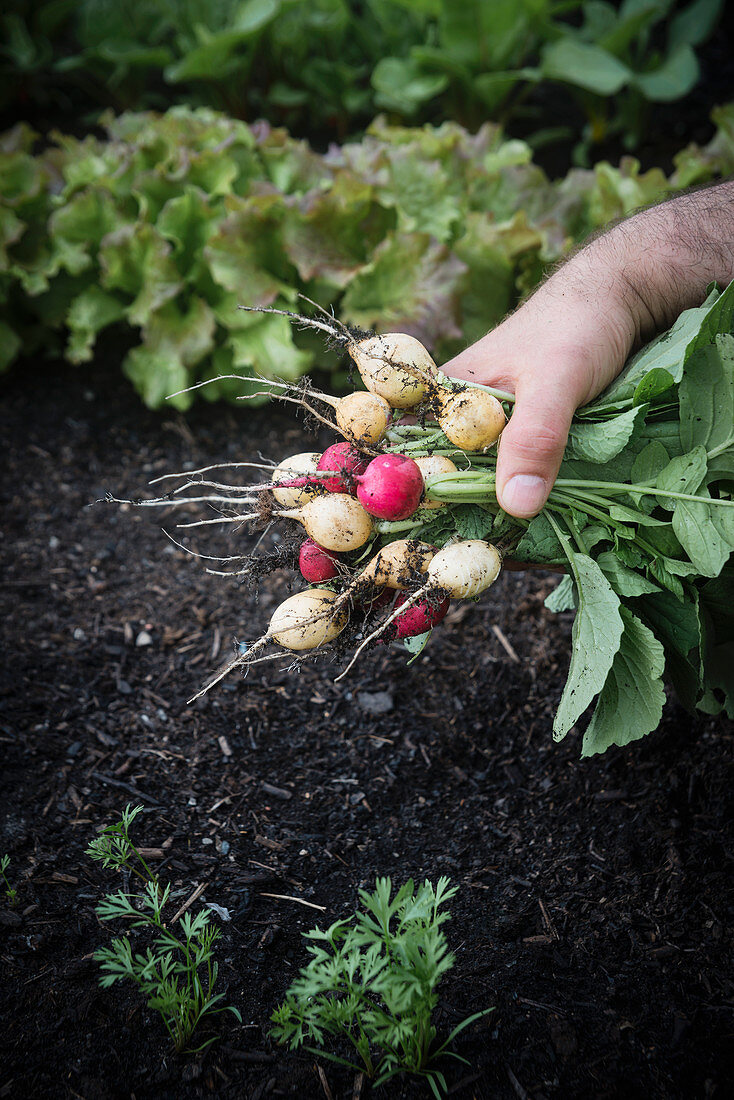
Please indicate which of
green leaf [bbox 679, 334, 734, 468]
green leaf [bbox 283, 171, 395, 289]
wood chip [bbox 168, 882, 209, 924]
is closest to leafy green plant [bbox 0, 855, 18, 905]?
wood chip [bbox 168, 882, 209, 924]

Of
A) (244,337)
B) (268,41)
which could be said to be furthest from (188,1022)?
(268,41)

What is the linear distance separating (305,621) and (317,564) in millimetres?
174

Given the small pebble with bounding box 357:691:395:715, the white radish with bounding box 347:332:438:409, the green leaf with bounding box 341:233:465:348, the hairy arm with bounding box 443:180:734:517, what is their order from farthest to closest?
the green leaf with bounding box 341:233:465:348 → the small pebble with bounding box 357:691:395:715 → the white radish with bounding box 347:332:438:409 → the hairy arm with bounding box 443:180:734:517

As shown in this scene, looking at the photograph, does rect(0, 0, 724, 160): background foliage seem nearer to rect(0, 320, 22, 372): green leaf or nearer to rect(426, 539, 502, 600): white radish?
rect(0, 320, 22, 372): green leaf

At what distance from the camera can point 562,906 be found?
203cm

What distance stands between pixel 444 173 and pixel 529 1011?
331cm

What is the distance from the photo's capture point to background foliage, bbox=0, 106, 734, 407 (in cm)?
353

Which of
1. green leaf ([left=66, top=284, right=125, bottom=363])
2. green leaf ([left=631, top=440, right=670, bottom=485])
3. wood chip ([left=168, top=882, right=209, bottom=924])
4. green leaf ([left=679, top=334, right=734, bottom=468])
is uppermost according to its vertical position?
green leaf ([left=679, top=334, right=734, bottom=468])

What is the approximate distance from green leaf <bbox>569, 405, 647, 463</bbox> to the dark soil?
101 centimetres

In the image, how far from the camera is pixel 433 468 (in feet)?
6.54

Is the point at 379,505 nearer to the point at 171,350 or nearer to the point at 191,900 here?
the point at 191,900

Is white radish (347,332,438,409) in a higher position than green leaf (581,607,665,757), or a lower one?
higher

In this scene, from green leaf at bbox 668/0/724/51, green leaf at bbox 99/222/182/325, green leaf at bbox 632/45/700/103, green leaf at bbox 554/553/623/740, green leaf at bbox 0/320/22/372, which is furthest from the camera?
green leaf at bbox 668/0/724/51

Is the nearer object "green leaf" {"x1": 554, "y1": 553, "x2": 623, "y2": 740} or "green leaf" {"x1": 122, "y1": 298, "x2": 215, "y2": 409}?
"green leaf" {"x1": 554, "y1": 553, "x2": 623, "y2": 740}
